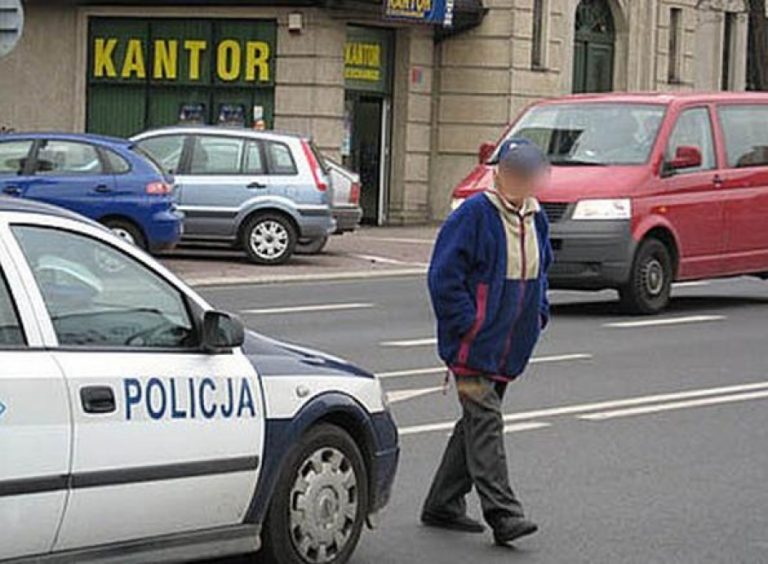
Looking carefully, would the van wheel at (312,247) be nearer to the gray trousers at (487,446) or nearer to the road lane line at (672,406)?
the road lane line at (672,406)

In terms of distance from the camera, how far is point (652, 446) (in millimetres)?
11008

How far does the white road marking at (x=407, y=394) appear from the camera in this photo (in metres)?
12.5

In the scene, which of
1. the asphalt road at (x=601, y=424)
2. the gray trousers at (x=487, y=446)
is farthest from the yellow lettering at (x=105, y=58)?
the gray trousers at (x=487, y=446)

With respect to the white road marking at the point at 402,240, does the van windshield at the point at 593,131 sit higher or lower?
higher

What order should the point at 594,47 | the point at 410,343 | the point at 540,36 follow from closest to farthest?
the point at 410,343
the point at 540,36
the point at 594,47

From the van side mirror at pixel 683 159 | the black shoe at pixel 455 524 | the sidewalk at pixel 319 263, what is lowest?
the black shoe at pixel 455 524

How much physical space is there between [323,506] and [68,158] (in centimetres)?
1421

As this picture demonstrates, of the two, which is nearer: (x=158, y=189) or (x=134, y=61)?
(x=158, y=189)

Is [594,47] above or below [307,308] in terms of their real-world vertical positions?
above

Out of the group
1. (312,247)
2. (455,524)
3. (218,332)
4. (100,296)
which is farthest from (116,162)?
(100,296)

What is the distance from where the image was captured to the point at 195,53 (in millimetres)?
33594

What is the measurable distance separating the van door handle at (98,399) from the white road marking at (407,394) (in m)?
6.05

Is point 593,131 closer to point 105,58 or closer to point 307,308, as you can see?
point 307,308

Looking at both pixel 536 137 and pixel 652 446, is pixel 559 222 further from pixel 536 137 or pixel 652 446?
pixel 652 446
